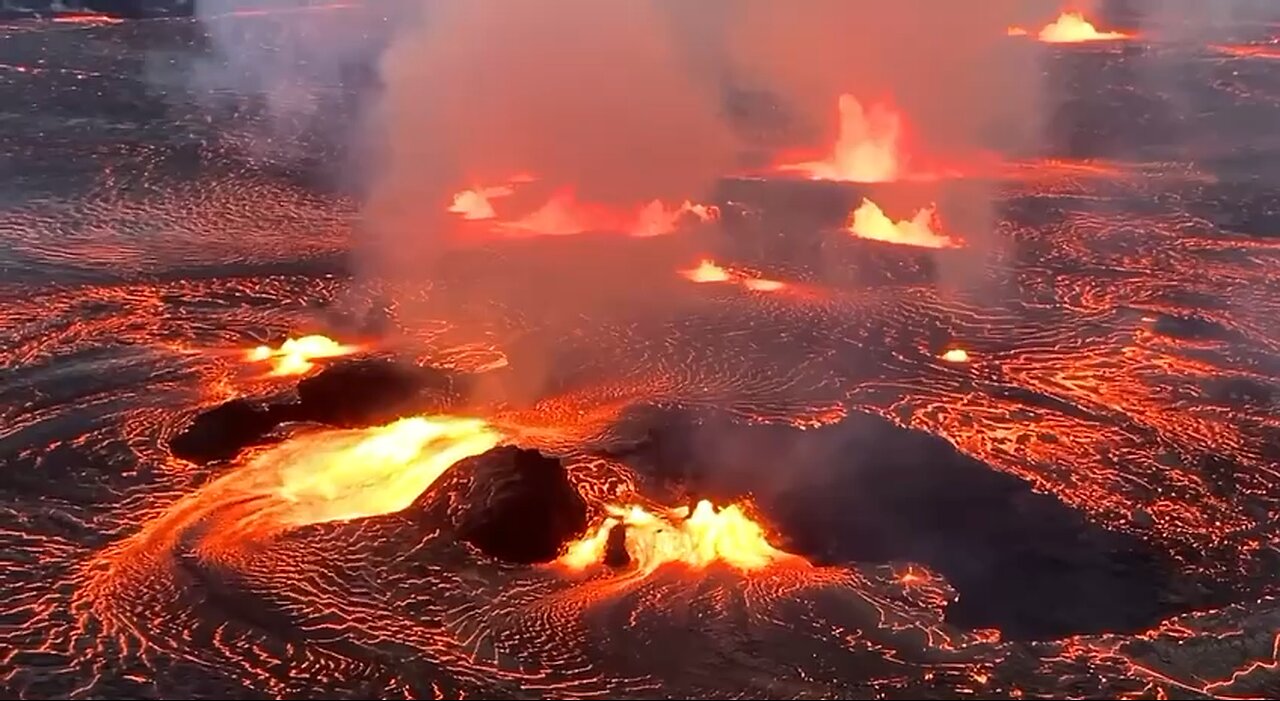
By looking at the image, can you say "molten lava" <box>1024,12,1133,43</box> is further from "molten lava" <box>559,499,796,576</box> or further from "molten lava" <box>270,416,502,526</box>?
"molten lava" <box>559,499,796,576</box>

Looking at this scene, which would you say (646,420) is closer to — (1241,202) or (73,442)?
(73,442)

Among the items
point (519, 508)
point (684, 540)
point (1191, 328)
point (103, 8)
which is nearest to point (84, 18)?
point (103, 8)

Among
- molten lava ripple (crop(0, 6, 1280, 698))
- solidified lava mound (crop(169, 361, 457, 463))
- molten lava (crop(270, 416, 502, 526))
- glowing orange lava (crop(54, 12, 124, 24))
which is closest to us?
molten lava ripple (crop(0, 6, 1280, 698))

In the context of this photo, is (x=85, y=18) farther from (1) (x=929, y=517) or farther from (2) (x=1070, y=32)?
(1) (x=929, y=517)

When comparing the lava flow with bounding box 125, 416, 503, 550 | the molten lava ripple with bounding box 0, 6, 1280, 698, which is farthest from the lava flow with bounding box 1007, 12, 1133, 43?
the lava flow with bounding box 125, 416, 503, 550

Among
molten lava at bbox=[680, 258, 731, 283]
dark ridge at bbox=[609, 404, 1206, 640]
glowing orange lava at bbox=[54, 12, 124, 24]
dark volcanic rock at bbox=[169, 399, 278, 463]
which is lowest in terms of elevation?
dark volcanic rock at bbox=[169, 399, 278, 463]

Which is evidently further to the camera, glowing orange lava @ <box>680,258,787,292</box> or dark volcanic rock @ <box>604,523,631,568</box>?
glowing orange lava @ <box>680,258,787,292</box>

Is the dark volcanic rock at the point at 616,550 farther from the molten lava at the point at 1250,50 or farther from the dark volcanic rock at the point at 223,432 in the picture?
the molten lava at the point at 1250,50
